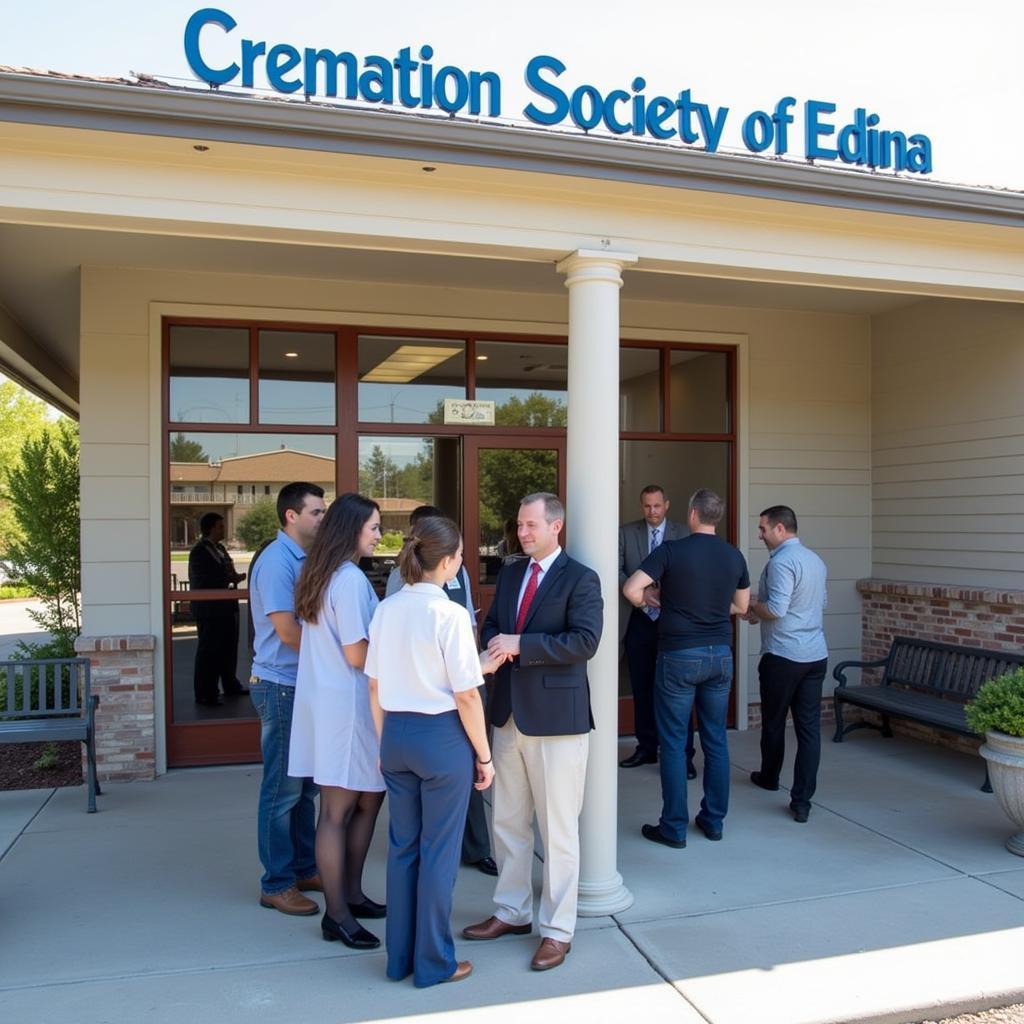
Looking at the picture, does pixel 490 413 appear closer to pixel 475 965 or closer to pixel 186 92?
pixel 186 92

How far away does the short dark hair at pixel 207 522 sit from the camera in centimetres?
674

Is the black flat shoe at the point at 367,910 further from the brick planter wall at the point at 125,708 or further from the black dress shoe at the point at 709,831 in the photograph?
the brick planter wall at the point at 125,708

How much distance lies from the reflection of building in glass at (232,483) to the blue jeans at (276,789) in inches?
105

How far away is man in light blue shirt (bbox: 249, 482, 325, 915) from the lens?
4.24 m

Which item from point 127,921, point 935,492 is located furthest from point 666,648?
point 935,492

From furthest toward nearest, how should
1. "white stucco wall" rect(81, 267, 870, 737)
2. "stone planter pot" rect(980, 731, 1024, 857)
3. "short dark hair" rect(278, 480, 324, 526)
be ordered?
"white stucco wall" rect(81, 267, 870, 737)
"stone planter pot" rect(980, 731, 1024, 857)
"short dark hair" rect(278, 480, 324, 526)

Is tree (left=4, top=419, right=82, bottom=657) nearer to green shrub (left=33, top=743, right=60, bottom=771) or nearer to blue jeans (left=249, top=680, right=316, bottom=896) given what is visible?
A: green shrub (left=33, top=743, right=60, bottom=771)

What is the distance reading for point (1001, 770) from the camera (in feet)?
16.5

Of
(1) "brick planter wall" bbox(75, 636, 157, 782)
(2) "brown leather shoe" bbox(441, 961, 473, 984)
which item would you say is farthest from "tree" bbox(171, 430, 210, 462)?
(2) "brown leather shoe" bbox(441, 961, 473, 984)

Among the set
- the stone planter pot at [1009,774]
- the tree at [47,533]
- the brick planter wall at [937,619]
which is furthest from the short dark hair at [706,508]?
the tree at [47,533]

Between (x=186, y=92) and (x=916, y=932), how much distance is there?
468 centimetres

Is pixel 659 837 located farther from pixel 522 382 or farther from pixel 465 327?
pixel 465 327

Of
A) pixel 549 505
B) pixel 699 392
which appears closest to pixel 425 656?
pixel 549 505

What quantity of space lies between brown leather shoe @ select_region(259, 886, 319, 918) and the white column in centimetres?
124
